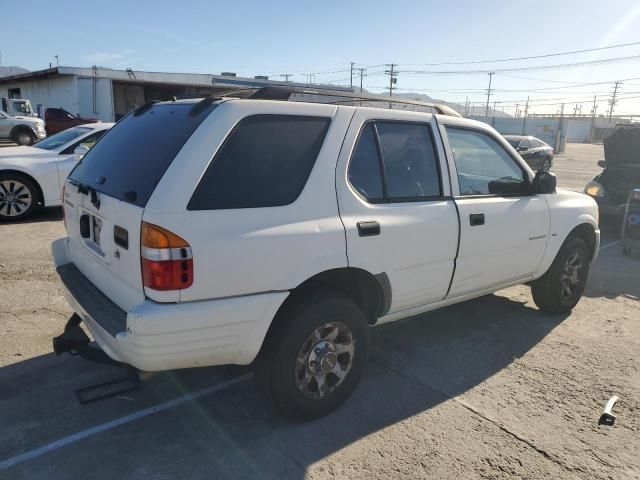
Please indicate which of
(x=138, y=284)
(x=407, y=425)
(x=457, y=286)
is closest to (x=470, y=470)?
(x=407, y=425)

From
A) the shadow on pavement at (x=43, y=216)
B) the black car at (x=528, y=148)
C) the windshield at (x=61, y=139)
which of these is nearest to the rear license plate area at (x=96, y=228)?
the shadow on pavement at (x=43, y=216)

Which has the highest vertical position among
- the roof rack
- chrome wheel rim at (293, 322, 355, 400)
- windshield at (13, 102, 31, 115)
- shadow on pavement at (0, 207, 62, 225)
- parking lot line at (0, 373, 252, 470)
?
windshield at (13, 102, 31, 115)

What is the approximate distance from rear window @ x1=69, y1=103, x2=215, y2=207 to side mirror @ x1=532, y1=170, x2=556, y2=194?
2.84 meters

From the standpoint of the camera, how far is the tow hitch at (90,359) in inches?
116

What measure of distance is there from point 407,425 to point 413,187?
154cm

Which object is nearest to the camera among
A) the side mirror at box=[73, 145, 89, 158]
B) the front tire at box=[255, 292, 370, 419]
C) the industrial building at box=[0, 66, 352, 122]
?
the front tire at box=[255, 292, 370, 419]

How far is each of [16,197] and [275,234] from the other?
7.19 meters

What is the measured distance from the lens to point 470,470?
2732 millimetres

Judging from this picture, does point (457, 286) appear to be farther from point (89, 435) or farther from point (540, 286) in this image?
point (89, 435)

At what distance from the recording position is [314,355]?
9.87 feet

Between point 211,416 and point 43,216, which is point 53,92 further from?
point 211,416

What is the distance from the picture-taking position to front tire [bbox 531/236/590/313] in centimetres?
476

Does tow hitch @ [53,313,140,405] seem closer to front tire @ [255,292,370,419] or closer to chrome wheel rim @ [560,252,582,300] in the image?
front tire @ [255,292,370,419]

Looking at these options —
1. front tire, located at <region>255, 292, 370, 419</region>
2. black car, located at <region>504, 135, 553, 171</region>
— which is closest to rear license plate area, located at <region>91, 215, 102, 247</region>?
front tire, located at <region>255, 292, 370, 419</region>
